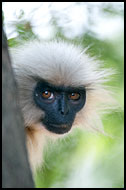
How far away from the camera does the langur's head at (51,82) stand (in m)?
4.29

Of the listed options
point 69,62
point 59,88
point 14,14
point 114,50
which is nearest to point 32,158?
point 59,88

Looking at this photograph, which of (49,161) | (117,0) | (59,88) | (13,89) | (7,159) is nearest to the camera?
(7,159)

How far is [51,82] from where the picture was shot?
4344mm

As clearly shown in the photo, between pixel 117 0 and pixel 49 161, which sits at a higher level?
pixel 117 0

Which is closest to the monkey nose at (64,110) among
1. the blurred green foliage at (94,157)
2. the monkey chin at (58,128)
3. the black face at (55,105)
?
the black face at (55,105)

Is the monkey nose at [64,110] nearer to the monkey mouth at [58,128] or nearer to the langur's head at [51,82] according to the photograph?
the langur's head at [51,82]

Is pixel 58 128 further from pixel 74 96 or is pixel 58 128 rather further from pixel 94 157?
pixel 94 157

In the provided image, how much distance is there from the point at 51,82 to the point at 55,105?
0.27 m

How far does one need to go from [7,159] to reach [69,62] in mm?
2678

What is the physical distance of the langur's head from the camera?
4.29 metres

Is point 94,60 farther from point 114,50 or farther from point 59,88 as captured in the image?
point 114,50

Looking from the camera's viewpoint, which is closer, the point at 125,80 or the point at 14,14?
the point at 14,14

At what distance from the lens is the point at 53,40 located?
489 cm

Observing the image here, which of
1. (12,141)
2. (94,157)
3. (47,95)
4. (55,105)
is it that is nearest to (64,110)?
(55,105)
